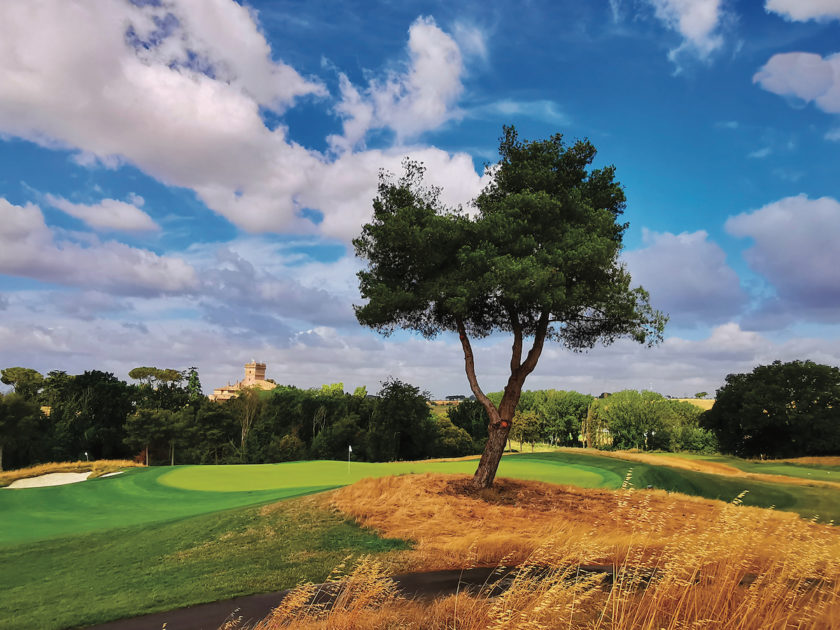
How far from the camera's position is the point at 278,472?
27.4 meters

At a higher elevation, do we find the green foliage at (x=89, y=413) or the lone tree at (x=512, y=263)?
the lone tree at (x=512, y=263)

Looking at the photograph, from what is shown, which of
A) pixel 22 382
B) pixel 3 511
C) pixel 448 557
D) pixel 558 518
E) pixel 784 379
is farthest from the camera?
pixel 22 382

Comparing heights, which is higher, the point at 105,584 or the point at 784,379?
the point at 784,379

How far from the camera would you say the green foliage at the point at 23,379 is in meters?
66.6

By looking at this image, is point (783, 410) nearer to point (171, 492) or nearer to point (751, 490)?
point (751, 490)

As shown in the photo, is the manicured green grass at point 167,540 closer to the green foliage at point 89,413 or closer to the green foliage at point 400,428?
the green foliage at point 400,428

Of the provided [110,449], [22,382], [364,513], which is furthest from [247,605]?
[22,382]

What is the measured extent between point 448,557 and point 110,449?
62.3 m

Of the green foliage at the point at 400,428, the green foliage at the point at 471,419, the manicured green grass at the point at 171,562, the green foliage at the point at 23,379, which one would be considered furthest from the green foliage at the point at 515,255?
the green foliage at the point at 23,379

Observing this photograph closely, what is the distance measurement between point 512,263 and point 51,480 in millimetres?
28039

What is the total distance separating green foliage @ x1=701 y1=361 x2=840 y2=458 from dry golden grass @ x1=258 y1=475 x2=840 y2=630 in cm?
3843

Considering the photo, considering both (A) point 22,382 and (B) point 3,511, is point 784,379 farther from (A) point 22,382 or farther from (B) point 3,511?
(A) point 22,382

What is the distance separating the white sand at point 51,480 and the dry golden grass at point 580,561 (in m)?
20.9

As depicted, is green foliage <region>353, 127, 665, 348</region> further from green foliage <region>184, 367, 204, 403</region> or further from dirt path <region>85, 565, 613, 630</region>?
green foliage <region>184, 367, 204, 403</region>
